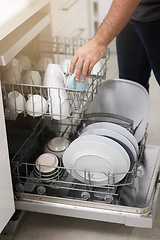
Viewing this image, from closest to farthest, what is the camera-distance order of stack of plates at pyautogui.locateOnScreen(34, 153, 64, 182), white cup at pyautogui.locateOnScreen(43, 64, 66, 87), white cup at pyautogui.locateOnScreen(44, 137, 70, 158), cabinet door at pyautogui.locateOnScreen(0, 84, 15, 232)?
cabinet door at pyautogui.locateOnScreen(0, 84, 15, 232) → white cup at pyautogui.locateOnScreen(43, 64, 66, 87) → stack of plates at pyautogui.locateOnScreen(34, 153, 64, 182) → white cup at pyautogui.locateOnScreen(44, 137, 70, 158)

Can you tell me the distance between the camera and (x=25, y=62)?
1.55 meters

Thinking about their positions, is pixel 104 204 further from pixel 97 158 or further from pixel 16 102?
pixel 16 102

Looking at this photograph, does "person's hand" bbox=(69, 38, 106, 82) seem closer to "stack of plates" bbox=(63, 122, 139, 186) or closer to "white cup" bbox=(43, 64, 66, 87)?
"white cup" bbox=(43, 64, 66, 87)

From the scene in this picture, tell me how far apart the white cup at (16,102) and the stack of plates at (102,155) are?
22 cm

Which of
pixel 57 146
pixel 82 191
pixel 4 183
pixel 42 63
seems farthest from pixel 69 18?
pixel 4 183

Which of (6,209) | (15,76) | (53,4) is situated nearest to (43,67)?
(15,76)

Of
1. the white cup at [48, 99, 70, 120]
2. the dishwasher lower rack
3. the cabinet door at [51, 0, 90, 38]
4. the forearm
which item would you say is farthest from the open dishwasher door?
the cabinet door at [51, 0, 90, 38]

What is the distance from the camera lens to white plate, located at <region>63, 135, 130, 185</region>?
1.38 m

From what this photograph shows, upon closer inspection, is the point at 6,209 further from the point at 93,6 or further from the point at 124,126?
the point at 93,6

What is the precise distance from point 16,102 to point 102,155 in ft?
1.12

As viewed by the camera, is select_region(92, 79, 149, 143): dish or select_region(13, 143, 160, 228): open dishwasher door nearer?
select_region(13, 143, 160, 228): open dishwasher door

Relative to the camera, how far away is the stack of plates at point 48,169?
1473 mm

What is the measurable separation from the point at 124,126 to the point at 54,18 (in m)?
Answer: 0.57

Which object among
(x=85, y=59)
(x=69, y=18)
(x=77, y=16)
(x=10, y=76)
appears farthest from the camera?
(x=77, y=16)
